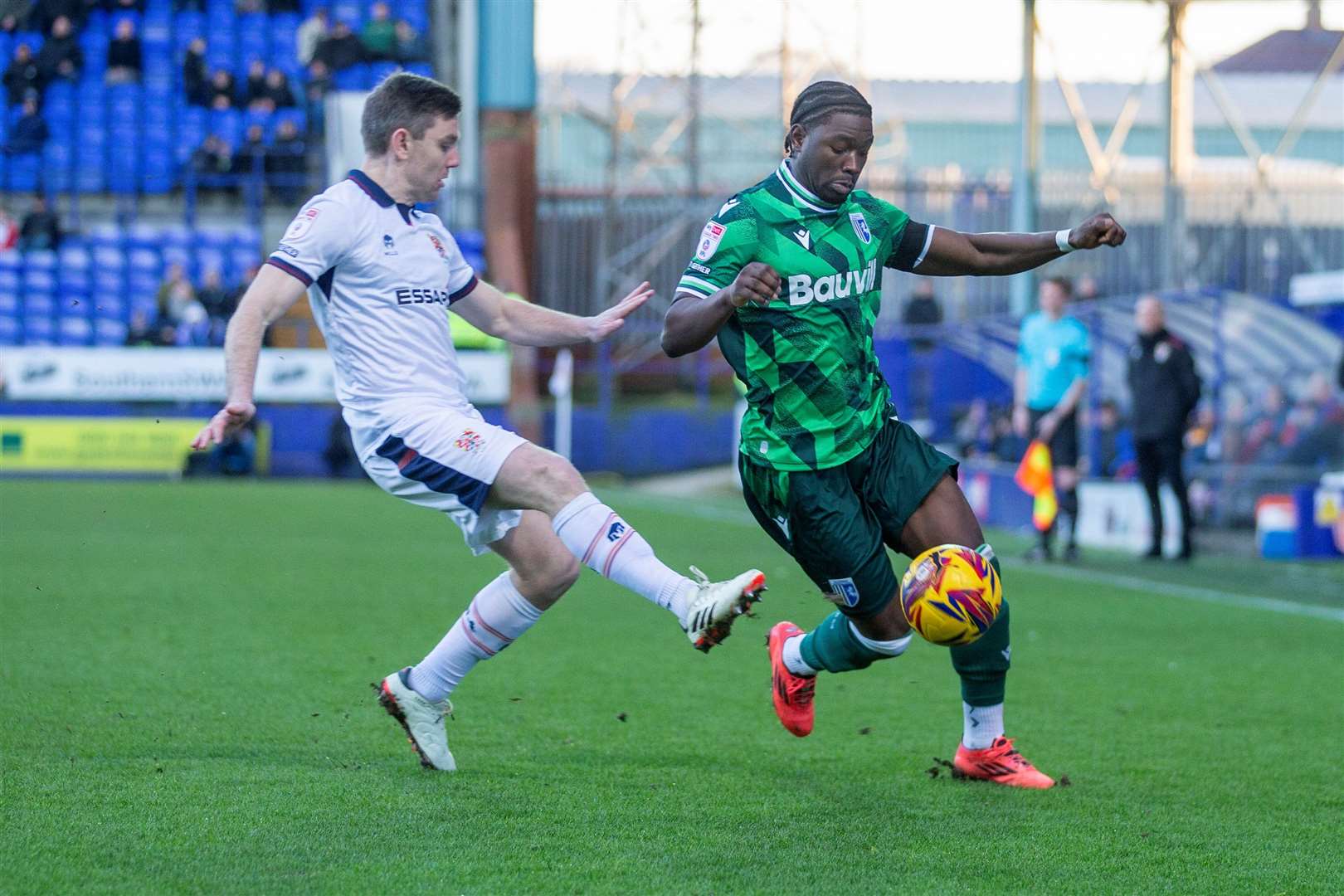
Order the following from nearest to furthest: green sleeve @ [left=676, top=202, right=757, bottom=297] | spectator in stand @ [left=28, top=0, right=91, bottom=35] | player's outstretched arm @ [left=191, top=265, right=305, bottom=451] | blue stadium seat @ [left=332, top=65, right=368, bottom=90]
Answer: player's outstretched arm @ [left=191, top=265, right=305, bottom=451]
green sleeve @ [left=676, top=202, right=757, bottom=297]
spectator in stand @ [left=28, top=0, right=91, bottom=35]
blue stadium seat @ [left=332, top=65, right=368, bottom=90]

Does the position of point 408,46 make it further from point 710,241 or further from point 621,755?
point 710,241

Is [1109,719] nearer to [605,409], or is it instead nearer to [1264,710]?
[1264,710]

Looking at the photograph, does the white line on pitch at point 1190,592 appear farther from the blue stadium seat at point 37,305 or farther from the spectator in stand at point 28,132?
the spectator in stand at point 28,132

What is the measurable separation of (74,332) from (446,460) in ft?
67.4

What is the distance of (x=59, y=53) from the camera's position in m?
25.5

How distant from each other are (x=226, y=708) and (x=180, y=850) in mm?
1964

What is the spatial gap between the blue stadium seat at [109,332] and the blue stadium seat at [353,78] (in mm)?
5002

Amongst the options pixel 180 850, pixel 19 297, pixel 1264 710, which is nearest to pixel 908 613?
pixel 180 850

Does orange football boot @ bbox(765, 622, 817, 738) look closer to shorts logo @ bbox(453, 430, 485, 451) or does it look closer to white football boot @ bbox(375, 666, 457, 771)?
white football boot @ bbox(375, 666, 457, 771)

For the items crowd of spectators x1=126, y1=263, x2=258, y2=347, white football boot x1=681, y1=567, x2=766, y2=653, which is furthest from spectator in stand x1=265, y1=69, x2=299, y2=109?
white football boot x1=681, y1=567, x2=766, y2=653

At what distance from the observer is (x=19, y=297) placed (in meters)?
24.0

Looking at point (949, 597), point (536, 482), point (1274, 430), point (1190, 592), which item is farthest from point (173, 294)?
point (949, 597)

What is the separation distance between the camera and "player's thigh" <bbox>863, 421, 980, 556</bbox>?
15.8ft

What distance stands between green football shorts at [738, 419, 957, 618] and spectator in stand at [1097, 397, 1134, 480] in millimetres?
11887
